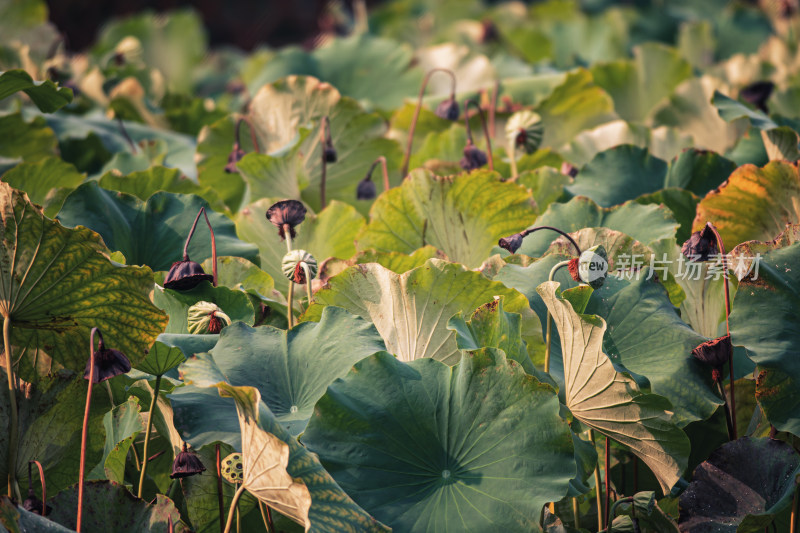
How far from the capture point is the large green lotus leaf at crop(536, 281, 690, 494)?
948mm

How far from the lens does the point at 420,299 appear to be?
3.63ft

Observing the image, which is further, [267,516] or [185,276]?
[185,276]

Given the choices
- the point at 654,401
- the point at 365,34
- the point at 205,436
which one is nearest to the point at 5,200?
the point at 205,436

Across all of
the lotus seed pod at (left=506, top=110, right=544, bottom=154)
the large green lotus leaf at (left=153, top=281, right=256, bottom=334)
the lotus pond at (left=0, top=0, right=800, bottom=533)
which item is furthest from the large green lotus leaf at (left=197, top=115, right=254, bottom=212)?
the large green lotus leaf at (left=153, top=281, right=256, bottom=334)

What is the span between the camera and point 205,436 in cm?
90

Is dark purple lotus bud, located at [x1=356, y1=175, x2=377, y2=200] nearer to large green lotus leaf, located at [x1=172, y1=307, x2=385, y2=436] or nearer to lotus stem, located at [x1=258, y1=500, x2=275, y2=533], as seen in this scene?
large green lotus leaf, located at [x1=172, y1=307, x2=385, y2=436]

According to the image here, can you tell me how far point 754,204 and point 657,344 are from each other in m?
0.40

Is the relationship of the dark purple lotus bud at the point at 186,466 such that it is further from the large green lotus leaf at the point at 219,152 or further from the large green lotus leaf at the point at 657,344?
the large green lotus leaf at the point at 219,152

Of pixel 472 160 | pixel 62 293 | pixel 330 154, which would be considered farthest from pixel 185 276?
pixel 472 160

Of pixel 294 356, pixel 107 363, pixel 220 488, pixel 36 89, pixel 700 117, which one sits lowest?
pixel 700 117

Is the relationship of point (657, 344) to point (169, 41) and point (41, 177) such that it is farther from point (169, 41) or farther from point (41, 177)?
point (169, 41)

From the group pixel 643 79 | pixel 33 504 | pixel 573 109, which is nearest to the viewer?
pixel 33 504

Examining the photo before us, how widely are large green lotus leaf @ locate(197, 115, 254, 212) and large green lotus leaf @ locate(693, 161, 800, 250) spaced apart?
112 centimetres

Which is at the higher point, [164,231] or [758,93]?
[164,231]
